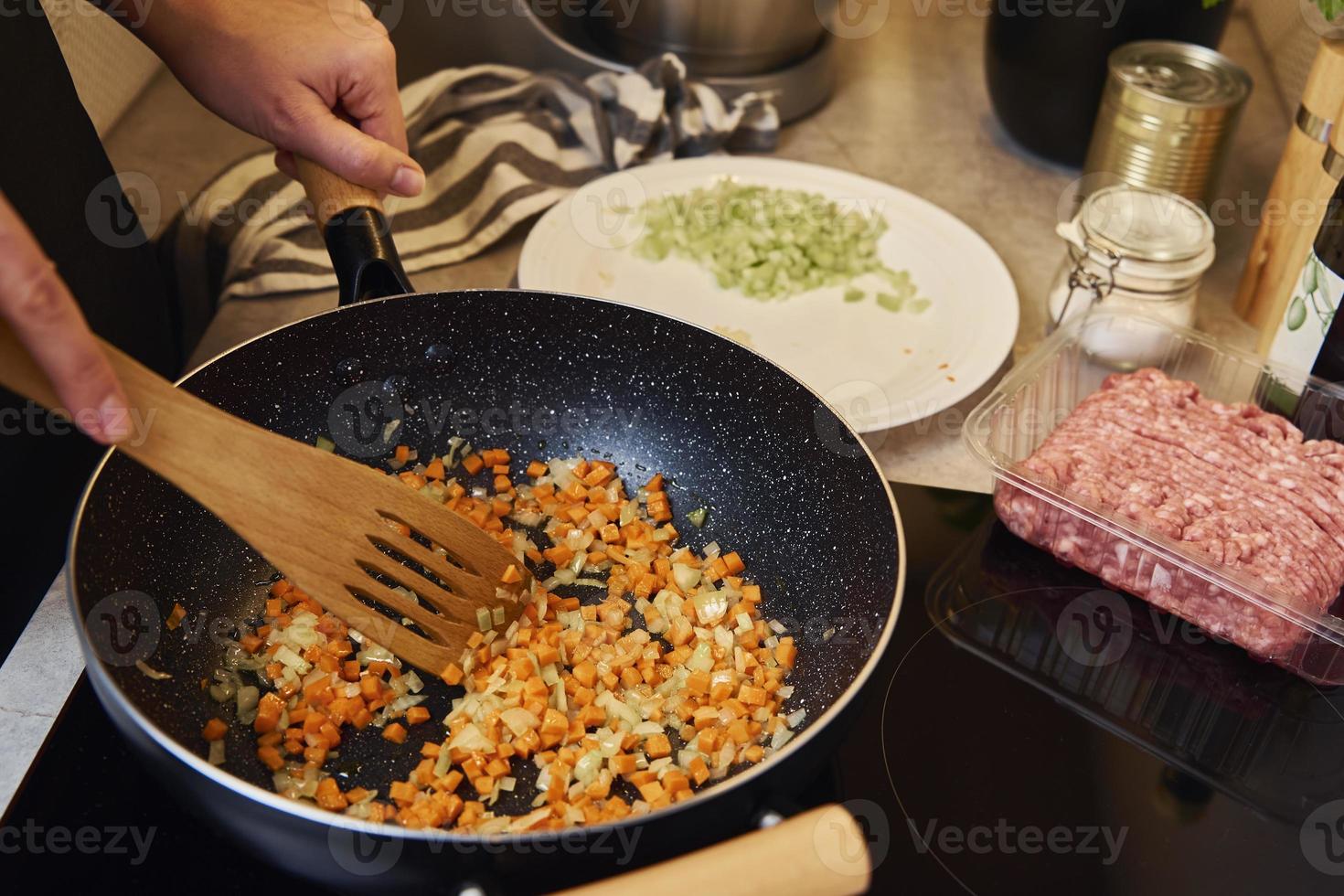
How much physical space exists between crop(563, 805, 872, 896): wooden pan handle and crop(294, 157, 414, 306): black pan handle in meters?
0.57

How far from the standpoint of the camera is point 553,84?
1441mm

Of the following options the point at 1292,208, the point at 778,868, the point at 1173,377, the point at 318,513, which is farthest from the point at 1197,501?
the point at 318,513

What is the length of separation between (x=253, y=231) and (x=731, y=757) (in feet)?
2.69

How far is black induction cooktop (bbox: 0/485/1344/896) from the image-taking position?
0.73 m

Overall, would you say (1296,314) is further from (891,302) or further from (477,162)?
(477,162)

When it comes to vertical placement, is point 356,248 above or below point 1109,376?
above

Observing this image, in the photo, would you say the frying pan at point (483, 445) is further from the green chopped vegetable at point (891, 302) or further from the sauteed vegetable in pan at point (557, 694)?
the green chopped vegetable at point (891, 302)

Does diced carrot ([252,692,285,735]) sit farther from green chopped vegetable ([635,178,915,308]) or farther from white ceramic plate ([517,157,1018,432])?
green chopped vegetable ([635,178,915,308])

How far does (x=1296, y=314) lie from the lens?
3.39ft

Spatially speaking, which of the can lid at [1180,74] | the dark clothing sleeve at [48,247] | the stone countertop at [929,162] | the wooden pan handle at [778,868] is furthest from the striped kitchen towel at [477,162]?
the wooden pan handle at [778,868]

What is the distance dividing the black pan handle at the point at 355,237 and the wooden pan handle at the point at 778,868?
22.3 inches

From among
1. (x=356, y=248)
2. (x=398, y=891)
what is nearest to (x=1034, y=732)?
(x=398, y=891)

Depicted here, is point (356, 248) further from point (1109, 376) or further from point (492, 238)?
point (1109, 376)

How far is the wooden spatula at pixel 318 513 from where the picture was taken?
0.65 m
